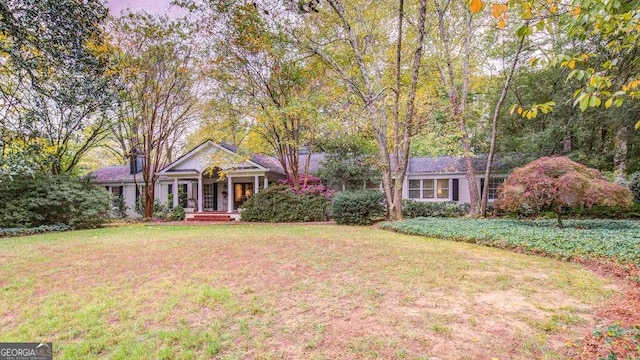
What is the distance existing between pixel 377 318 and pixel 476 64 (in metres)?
18.3

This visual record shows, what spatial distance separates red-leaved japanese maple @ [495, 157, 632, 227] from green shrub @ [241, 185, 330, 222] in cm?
799

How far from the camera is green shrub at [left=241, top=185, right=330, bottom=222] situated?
15703 millimetres

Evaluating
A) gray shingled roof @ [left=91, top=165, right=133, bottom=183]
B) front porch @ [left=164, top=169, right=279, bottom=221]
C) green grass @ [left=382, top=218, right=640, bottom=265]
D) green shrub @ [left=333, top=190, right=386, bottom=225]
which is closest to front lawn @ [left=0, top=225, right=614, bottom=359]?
green grass @ [left=382, top=218, right=640, bottom=265]

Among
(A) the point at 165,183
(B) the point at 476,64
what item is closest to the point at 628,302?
(B) the point at 476,64

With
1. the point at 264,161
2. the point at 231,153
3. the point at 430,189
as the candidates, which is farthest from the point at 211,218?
the point at 430,189

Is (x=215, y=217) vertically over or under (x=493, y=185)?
under

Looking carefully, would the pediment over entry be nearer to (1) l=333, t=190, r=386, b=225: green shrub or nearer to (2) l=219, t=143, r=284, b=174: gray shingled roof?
(2) l=219, t=143, r=284, b=174: gray shingled roof

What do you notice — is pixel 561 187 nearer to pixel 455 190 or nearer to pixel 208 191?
pixel 455 190

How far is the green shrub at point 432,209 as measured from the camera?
632 inches

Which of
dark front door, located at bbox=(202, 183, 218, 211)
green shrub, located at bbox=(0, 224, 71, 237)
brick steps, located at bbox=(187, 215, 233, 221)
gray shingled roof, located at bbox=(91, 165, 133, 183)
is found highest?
gray shingled roof, located at bbox=(91, 165, 133, 183)

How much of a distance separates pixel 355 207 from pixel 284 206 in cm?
397

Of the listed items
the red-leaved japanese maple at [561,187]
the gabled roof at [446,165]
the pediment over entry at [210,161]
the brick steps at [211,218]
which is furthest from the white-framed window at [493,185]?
the brick steps at [211,218]

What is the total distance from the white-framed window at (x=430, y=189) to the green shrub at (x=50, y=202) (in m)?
15.9

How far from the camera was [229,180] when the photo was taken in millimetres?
18562
